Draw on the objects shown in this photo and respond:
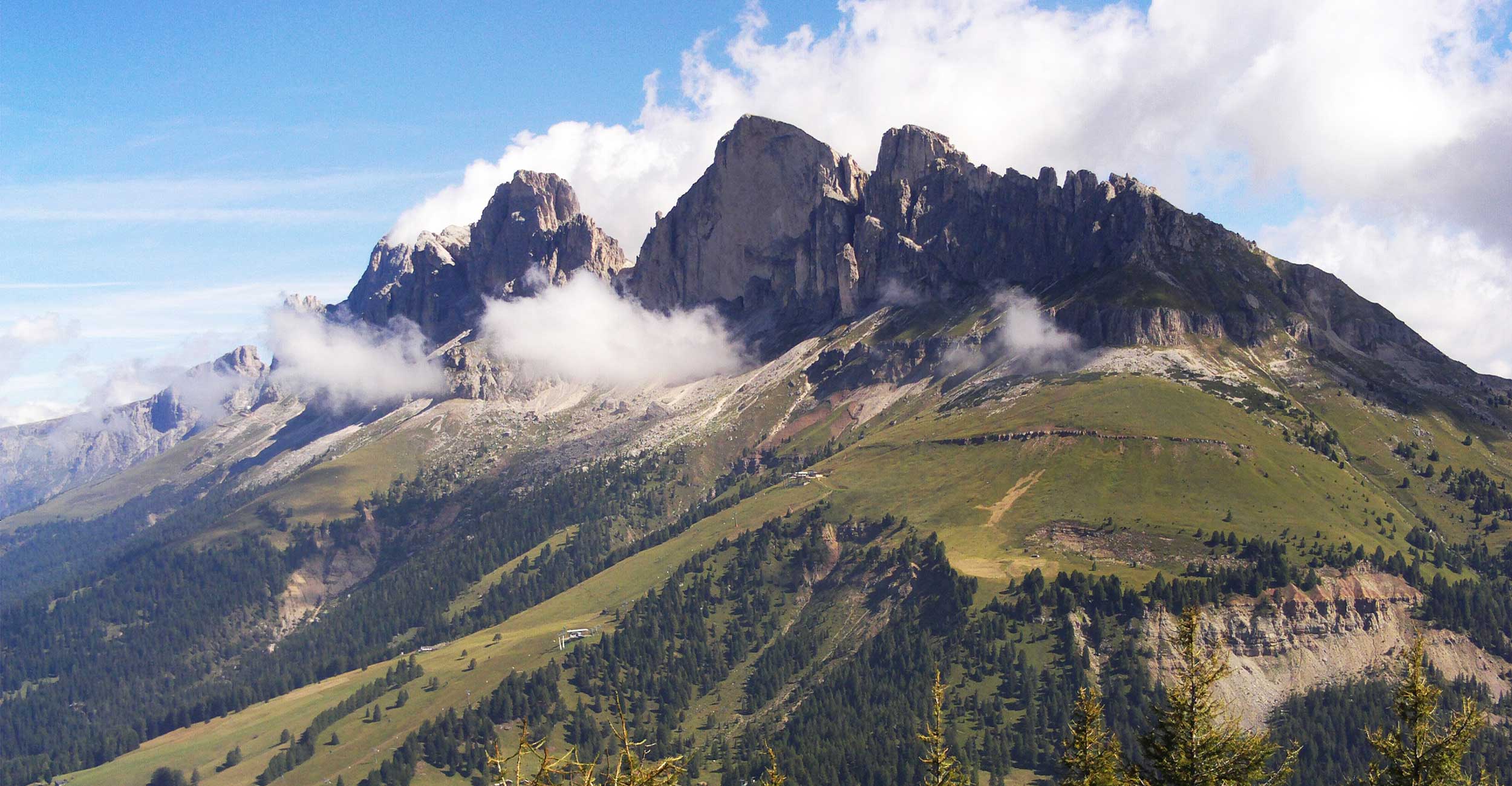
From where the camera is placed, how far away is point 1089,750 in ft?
185

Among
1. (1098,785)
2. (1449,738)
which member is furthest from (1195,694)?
(1449,738)

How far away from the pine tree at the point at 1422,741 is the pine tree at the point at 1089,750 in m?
11.0

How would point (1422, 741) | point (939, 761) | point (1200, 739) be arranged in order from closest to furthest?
point (1200, 739) < point (1422, 741) < point (939, 761)

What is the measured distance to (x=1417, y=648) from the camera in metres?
48.6

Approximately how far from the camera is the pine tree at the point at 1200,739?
47.3 m

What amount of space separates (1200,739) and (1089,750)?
32.0 ft

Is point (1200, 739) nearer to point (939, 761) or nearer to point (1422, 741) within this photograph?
point (1422, 741)

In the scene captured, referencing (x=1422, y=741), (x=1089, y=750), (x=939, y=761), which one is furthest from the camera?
(x=1089, y=750)

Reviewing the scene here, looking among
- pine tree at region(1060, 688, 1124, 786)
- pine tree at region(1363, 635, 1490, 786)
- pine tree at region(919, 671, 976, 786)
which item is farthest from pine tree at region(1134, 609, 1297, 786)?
pine tree at region(919, 671, 976, 786)

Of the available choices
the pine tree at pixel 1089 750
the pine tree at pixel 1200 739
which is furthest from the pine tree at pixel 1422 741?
the pine tree at pixel 1089 750

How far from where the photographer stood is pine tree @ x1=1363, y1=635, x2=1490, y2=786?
4822 cm

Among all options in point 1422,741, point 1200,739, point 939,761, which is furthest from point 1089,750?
point 1422,741

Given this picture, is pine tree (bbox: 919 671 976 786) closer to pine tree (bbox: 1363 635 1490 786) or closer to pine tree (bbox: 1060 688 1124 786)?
pine tree (bbox: 1060 688 1124 786)

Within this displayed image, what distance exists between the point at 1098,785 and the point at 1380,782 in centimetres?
1179
